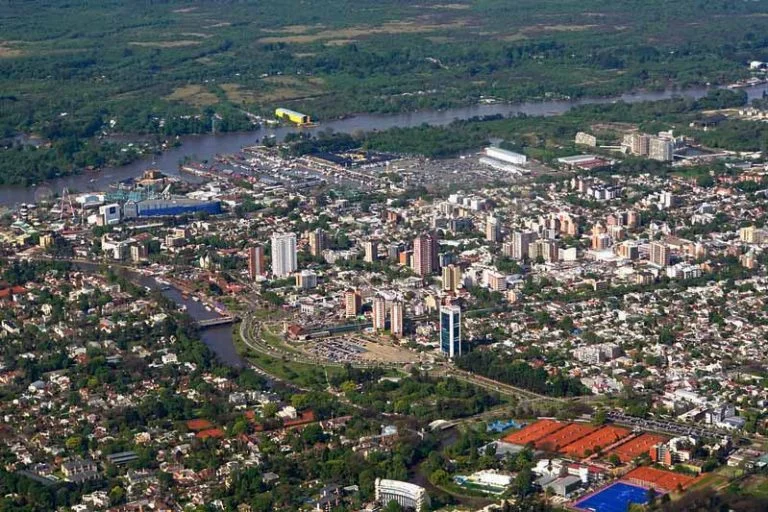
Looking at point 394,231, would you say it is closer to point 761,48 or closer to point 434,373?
point 434,373

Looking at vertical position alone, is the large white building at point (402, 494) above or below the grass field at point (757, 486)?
above

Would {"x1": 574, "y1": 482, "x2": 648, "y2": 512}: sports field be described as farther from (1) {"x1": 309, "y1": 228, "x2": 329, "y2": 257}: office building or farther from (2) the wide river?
(2) the wide river

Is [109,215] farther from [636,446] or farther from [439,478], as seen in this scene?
[636,446]

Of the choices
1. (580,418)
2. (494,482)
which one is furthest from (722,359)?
(494,482)

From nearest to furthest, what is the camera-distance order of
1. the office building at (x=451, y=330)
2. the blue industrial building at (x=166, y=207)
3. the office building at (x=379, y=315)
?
the office building at (x=451, y=330) < the office building at (x=379, y=315) < the blue industrial building at (x=166, y=207)

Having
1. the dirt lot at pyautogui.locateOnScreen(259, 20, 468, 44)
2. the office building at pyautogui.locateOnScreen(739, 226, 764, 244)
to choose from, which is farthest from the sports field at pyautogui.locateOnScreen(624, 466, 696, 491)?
the dirt lot at pyautogui.locateOnScreen(259, 20, 468, 44)

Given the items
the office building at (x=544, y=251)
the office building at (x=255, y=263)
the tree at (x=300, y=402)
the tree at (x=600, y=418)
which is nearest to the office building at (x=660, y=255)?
the office building at (x=544, y=251)

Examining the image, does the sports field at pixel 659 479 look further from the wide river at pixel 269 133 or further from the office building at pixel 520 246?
the wide river at pixel 269 133
